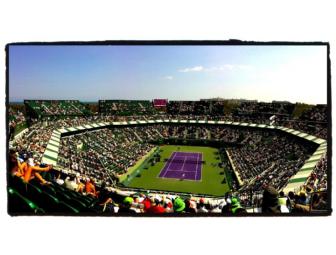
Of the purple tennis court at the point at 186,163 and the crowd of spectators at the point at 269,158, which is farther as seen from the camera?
the purple tennis court at the point at 186,163

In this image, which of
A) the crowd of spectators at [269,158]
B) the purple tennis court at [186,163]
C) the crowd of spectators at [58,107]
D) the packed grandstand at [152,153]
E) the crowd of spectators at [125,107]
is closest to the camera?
the packed grandstand at [152,153]

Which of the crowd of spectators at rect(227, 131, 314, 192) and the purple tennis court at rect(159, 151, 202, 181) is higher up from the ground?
the crowd of spectators at rect(227, 131, 314, 192)

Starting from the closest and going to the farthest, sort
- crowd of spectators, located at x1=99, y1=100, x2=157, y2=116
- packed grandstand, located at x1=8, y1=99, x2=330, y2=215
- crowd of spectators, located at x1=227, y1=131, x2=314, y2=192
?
packed grandstand, located at x1=8, y1=99, x2=330, y2=215
crowd of spectators, located at x1=227, y1=131, x2=314, y2=192
crowd of spectators, located at x1=99, y1=100, x2=157, y2=116

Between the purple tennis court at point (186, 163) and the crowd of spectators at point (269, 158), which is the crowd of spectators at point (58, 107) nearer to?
the crowd of spectators at point (269, 158)

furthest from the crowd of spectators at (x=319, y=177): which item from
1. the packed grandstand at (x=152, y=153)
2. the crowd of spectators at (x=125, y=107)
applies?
the crowd of spectators at (x=125, y=107)

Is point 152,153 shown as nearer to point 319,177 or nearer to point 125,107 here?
point 125,107

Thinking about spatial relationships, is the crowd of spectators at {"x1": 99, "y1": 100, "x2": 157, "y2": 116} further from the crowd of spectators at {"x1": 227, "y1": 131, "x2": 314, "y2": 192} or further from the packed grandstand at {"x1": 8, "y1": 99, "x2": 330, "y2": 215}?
the crowd of spectators at {"x1": 227, "y1": 131, "x2": 314, "y2": 192}

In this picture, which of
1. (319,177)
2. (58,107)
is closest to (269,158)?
(319,177)

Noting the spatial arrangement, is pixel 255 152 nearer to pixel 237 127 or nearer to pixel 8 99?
pixel 237 127

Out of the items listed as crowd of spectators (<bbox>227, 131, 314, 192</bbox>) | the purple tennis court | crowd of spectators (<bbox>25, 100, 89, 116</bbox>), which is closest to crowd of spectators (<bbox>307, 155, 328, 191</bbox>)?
crowd of spectators (<bbox>227, 131, 314, 192</bbox>)

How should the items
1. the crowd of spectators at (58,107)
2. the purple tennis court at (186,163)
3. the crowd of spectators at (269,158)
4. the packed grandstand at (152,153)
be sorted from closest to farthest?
the packed grandstand at (152,153) < the crowd of spectators at (269,158) < the crowd of spectators at (58,107) < the purple tennis court at (186,163)
